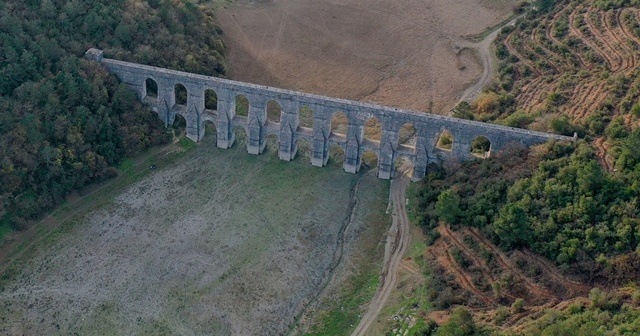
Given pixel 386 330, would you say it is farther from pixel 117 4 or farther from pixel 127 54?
pixel 117 4

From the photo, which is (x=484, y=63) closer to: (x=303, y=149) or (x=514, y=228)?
(x=303, y=149)

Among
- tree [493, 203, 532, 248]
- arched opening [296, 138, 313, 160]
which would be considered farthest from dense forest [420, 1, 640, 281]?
arched opening [296, 138, 313, 160]

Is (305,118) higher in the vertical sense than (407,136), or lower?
lower

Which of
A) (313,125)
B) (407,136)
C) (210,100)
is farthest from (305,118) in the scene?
(407,136)

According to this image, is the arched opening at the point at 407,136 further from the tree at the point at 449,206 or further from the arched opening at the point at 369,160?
the tree at the point at 449,206

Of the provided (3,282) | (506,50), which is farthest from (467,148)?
(3,282)

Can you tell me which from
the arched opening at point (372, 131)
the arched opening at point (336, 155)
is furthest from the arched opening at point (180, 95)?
the arched opening at point (372, 131)

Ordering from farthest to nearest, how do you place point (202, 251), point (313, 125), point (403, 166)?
1. point (403, 166)
2. point (313, 125)
3. point (202, 251)

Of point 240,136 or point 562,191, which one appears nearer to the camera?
point 562,191

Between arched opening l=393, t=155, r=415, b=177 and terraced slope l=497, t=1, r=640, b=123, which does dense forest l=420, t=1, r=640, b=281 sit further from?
arched opening l=393, t=155, r=415, b=177
